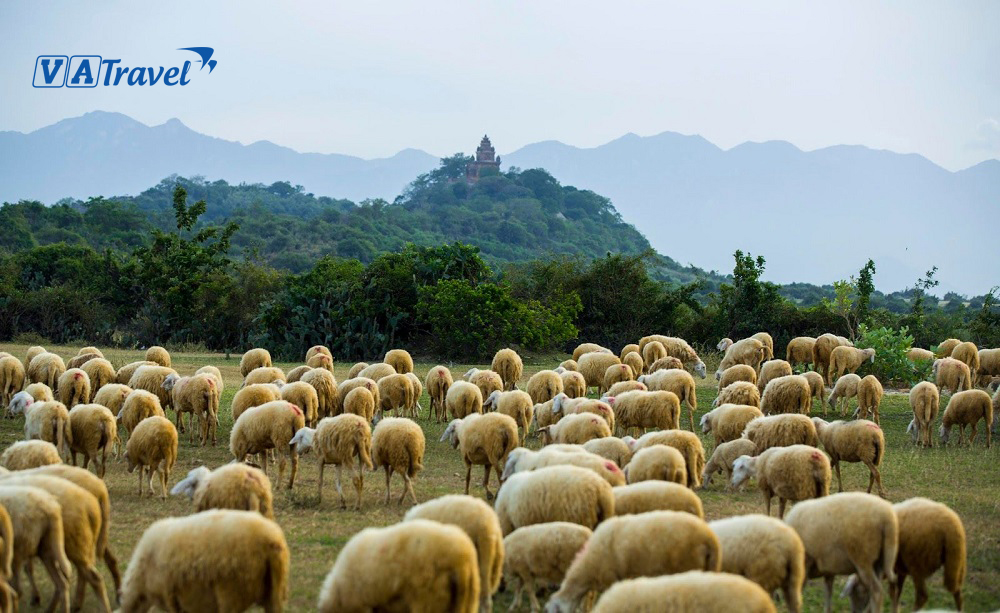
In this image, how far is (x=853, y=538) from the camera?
7.40m

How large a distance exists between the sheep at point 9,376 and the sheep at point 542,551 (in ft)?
44.0

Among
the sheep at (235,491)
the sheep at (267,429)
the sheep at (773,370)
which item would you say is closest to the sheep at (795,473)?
the sheep at (235,491)

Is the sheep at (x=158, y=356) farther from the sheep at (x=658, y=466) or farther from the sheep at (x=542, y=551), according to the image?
the sheep at (x=542, y=551)

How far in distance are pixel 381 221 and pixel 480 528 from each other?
83.7m

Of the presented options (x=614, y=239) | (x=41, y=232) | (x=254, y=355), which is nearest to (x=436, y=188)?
(x=614, y=239)

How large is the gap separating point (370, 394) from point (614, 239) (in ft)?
300

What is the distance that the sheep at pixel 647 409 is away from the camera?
1453 centimetres

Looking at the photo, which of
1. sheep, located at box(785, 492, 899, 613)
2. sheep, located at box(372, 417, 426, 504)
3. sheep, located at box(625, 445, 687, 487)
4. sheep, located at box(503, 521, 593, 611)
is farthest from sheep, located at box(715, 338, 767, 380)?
sheep, located at box(503, 521, 593, 611)

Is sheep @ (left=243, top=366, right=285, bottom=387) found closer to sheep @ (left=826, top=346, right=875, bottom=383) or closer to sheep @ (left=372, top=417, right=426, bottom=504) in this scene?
sheep @ (left=372, top=417, right=426, bottom=504)

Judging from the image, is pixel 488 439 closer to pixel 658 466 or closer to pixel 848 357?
pixel 658 466

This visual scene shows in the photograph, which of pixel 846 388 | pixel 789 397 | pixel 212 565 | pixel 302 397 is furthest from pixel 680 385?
pixel 212 565

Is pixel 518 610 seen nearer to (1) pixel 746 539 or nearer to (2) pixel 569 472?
(2) pixel 569 472

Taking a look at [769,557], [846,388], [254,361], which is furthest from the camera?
[254,361]

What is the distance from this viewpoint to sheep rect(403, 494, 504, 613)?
23.6ft
